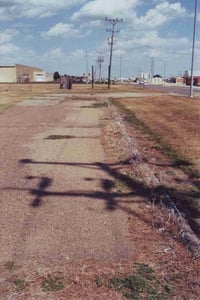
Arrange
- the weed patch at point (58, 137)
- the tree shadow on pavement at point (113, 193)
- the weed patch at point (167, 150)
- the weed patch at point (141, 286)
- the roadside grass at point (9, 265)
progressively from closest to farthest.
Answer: the weed patch at point (141, 286) → the roadside grass at point (9, 265) → the tree shadow on pavement at point (113, 193) → the weed patch at point (167, 150) → the weed patch at point (58, 137)

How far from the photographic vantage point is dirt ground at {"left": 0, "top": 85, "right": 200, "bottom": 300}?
4.20 m

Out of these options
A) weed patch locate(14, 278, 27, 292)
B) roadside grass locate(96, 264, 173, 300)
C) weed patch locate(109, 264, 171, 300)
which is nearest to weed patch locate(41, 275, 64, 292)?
weed patch locate(14, 278, 27, 292)

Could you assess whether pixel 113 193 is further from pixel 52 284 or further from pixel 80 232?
pixel 52 284

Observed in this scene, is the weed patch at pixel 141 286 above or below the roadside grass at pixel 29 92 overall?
above

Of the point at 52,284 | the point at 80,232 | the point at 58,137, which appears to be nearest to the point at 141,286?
the point at 52,284

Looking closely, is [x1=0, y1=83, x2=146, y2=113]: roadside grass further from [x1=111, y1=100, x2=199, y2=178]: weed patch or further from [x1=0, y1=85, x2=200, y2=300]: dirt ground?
[x1=0, y1=85, x2=200, y2=300]: dirt ground

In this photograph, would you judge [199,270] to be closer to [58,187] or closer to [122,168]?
[58,187]

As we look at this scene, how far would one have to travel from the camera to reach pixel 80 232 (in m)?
5.47

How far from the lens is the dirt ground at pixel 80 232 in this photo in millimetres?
4195

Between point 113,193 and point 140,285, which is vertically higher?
point 140,285

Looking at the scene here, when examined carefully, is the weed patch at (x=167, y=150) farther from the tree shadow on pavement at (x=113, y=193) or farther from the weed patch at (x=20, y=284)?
the weed patch at (x=20, y=284)

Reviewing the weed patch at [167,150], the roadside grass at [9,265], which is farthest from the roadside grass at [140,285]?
the weed patch at [167,150]

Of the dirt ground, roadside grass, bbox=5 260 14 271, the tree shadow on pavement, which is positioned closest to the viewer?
the dirt ground

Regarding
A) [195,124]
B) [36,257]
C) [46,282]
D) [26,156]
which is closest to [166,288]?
[46,282]
